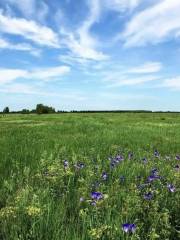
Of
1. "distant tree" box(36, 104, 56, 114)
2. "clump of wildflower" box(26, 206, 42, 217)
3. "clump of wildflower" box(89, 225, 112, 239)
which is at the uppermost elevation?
"distant tree" box(36, 104, 56, 114)

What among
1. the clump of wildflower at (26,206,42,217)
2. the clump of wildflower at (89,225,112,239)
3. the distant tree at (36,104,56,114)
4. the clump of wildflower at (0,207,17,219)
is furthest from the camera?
the distant tree at (36,104,56,114)

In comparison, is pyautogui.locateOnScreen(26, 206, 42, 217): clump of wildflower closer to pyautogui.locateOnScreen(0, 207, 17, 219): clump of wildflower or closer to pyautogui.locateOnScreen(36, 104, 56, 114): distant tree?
pyautogui.locateOnScreen(0, 207, 17, 219): clump of wildflower

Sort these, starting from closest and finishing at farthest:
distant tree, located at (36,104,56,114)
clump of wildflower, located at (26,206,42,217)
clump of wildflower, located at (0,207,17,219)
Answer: clump of wildflower, located at (26,206,42,217)
clump of wildflower, located at (0,207,17,219)
distant tree, located at (36,104,56,114)

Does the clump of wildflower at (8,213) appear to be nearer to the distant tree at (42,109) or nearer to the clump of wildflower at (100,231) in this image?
the clump of wildflower at (100,231)

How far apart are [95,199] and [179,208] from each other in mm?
1503

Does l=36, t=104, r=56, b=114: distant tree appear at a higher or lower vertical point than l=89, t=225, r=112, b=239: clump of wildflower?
higher

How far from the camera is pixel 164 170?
830cm

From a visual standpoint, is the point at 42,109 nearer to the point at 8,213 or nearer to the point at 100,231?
the point at 8,213

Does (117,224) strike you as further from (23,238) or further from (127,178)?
(127,178)

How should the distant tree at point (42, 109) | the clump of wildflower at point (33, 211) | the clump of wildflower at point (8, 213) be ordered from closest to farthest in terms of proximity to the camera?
the clump of wildflower at point (33, 211)
the clump of wildflower at point (8, 213)
the distant tree at point (42, 109)

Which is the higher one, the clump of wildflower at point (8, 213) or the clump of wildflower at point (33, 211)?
the clump of wildflower at point (33, 211)

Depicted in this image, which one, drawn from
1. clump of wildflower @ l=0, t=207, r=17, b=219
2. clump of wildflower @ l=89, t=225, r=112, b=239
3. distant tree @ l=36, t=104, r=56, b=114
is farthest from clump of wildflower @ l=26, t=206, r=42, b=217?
distant tree @ l=36, t=104, r=56, b=114

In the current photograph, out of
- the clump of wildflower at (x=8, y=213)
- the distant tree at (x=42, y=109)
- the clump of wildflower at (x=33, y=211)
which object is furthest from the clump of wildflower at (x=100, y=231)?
the distant tree at (x=42, y=109)

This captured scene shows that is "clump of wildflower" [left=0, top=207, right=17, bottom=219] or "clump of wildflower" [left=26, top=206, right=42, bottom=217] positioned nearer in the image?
"clump of wildflower" [left=26, top=206, right=42, bottom=217]
